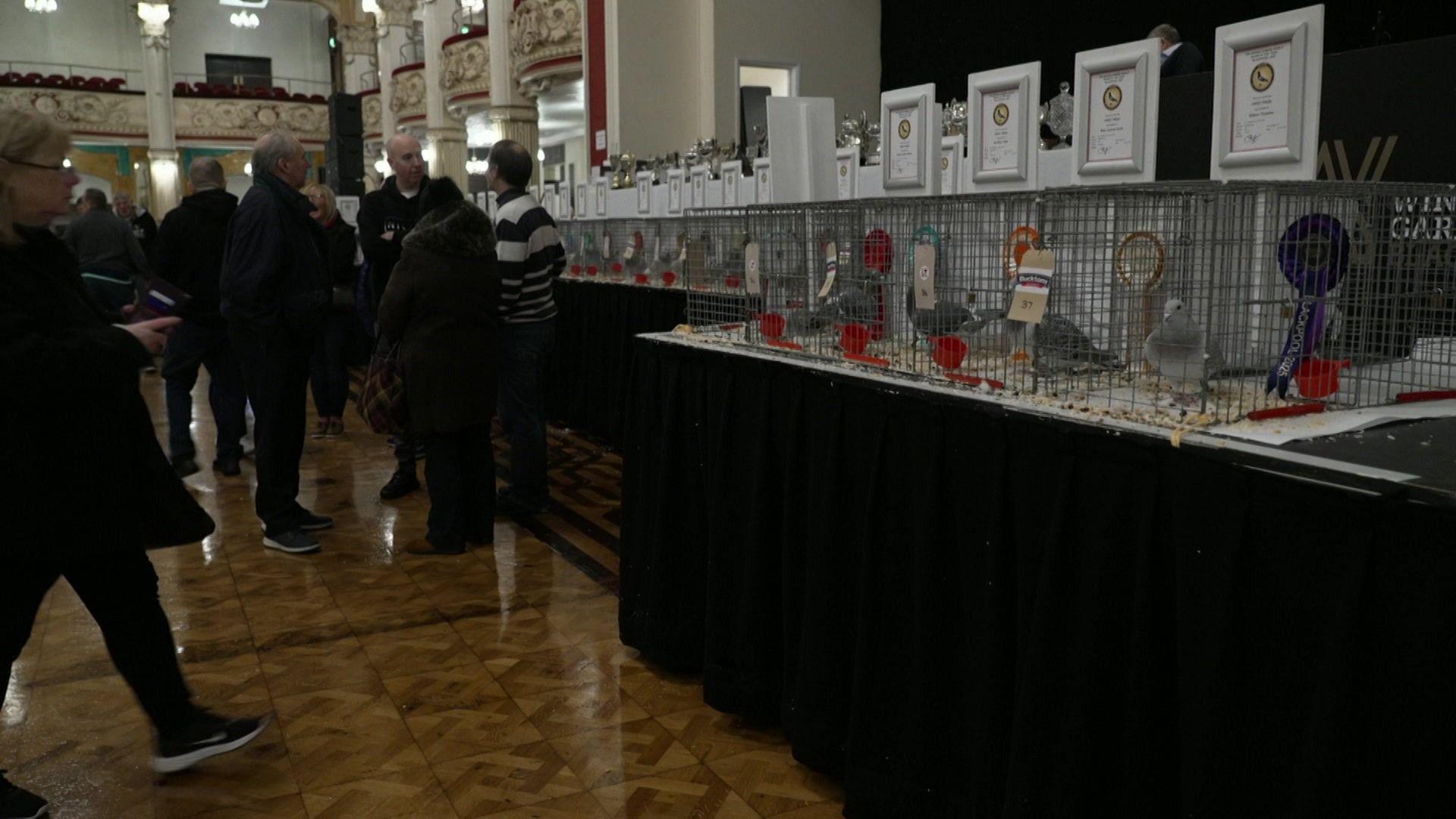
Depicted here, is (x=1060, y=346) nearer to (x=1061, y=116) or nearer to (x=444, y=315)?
(x=1061, y=116)

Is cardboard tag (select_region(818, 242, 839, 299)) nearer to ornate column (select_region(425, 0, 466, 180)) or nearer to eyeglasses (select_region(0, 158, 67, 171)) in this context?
eyeglasses (select_region(0, 158, 67, 171))

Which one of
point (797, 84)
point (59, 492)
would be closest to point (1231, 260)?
point (59, 492)

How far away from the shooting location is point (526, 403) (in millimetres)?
4199

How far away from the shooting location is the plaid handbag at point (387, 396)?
3.76 metres

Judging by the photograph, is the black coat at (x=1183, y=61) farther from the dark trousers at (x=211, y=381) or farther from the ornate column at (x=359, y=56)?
the ornate column at (x=359, y=56)

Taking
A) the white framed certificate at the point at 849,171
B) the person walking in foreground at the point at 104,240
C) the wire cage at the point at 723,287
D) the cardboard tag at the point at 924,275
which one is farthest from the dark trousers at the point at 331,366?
the cardboard tag at the point at 924,275

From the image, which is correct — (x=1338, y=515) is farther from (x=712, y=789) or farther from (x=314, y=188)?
(x=314, y=188)

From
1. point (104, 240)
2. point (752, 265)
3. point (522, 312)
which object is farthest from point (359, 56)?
point (752, 265)

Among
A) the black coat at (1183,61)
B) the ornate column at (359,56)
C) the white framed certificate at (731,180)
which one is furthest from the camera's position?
the ornate column at (359,56)

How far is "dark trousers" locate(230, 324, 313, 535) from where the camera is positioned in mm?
3656

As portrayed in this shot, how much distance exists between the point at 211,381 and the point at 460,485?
77.8 inches

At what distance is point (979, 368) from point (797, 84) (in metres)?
9.27

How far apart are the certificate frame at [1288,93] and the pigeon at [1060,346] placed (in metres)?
0.33

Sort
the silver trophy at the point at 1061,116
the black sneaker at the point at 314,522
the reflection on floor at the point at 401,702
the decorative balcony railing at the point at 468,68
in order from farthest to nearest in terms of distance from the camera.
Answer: the decorative balcony railing at the point at 468,68 → the black sneaker at the point at 314,522 → the silver trophy at the point at 1061,116 → the reflection on floor at the point at 401,702
